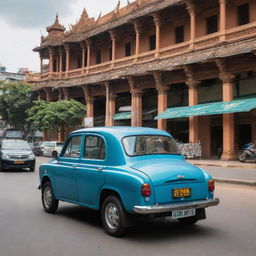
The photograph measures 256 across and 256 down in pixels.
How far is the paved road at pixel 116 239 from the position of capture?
4840mm

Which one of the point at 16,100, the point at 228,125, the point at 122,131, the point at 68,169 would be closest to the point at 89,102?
the point at 16,100

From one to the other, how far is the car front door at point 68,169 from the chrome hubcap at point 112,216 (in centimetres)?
101

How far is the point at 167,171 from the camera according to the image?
5387 millimetres

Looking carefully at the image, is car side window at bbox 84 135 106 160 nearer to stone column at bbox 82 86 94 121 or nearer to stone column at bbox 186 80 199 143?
stone column at bbox 186 80 199 143

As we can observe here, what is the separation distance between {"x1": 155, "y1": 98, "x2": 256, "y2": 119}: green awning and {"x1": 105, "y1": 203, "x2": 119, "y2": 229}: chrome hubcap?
1514 cm

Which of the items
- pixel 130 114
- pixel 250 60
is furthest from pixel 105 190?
pixel 130 114

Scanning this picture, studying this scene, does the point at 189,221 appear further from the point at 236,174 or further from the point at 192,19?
the point at 192,19

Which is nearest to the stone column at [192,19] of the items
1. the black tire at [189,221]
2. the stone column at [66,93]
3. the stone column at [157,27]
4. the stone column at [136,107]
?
the stone column at [157,27]

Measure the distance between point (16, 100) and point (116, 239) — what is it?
38.8 metres

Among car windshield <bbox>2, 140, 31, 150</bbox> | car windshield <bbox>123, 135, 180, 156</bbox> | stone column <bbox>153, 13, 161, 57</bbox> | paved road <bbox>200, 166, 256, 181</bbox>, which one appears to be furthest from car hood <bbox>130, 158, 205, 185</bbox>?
stone column <bbox>153, 13, 161, 57</bbox>

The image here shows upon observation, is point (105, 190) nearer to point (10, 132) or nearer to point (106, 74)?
point (106, 74)

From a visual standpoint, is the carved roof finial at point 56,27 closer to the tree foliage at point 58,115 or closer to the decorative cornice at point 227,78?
the tree foliage at point 58,115

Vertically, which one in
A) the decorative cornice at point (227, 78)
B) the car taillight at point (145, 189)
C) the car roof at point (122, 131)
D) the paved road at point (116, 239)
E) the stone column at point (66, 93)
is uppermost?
the stone column at point (66, 93)

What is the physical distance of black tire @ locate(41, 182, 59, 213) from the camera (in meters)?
7.38
